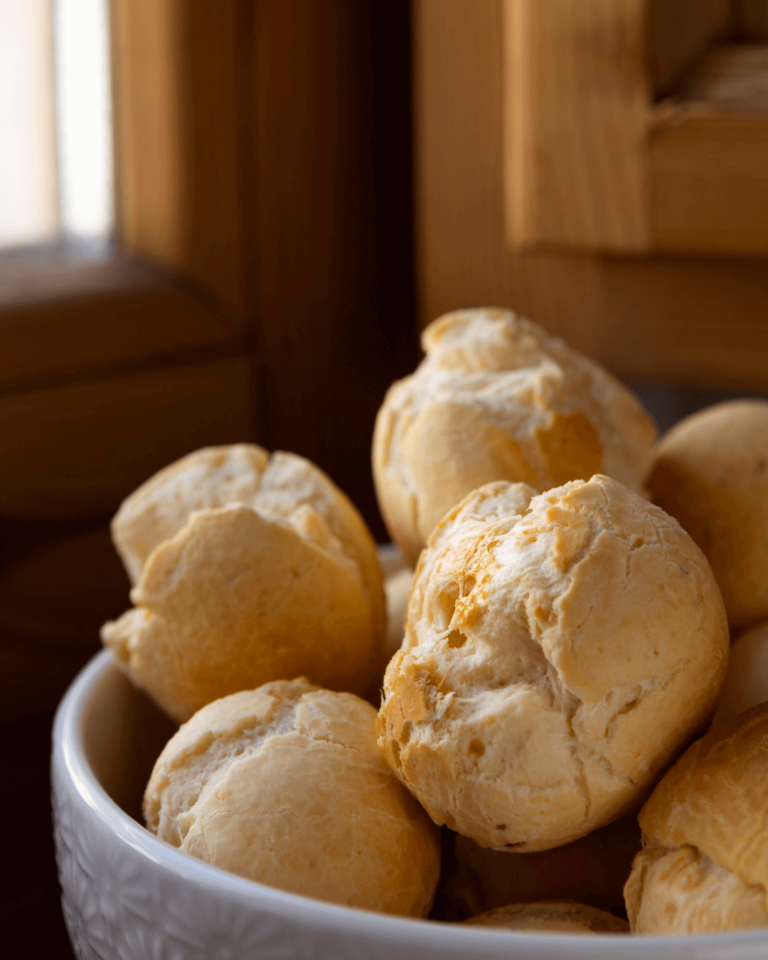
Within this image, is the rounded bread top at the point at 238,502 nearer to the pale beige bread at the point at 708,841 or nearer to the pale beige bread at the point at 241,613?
the pale beige bread at the point at 241,613

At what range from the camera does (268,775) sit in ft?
1.28

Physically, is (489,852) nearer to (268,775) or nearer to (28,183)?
(268,775)

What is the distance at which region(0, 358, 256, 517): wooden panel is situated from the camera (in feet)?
2.42

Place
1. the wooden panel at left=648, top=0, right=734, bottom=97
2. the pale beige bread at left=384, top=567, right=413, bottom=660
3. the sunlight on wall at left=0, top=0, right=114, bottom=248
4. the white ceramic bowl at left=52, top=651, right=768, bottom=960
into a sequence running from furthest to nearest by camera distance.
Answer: the sunlight on wall at left=0, top=0, right=114, bottom=248
the wooden panel at left=648, top=0, right=734, bottom=97
the pale beige bread at left=384, top=567, right=413, bottom=660
the white ceramic bowl at left=52, top=651, right=768, bottom=960

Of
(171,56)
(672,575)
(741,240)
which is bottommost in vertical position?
(672,575)

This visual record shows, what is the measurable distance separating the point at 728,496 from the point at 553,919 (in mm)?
222

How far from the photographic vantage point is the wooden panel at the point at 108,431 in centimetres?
74

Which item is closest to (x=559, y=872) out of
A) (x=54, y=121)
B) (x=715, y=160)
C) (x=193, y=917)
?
(x=193, y=917)

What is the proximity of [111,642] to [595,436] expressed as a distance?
23 cm

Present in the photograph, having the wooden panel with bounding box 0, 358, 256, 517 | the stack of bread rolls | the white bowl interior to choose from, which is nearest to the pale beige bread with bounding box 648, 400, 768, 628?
the stack of bread rolls

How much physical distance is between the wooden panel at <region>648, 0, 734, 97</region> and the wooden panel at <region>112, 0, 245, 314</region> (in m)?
0.31

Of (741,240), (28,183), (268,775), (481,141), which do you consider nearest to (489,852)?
(268,775)

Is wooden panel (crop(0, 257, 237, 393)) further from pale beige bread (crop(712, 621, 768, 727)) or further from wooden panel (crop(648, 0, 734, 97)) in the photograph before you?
pale beige bread (crop(712, 621, 768, 727))

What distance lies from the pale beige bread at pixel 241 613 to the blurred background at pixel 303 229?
268 mm
